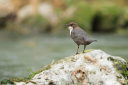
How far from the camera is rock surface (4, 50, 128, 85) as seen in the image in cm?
553

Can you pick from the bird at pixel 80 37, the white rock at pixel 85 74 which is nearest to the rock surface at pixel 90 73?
the white rock at pixel 85 74

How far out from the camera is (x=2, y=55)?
52.7ft

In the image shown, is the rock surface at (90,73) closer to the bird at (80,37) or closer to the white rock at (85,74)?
the white rock at (85,74)

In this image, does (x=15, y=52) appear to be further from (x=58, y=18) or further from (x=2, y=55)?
(x=58, y=18)

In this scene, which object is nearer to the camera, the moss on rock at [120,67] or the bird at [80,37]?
the moss on rock at [120,67]

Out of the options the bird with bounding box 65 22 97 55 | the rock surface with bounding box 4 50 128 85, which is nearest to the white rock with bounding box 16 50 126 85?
the rock surface with bounding box 4 50 128 85

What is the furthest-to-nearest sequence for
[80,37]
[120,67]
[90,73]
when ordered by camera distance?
[80,37] < [120,67] < [90,73]

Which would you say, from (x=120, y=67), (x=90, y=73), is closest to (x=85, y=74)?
(x=90, y=73)

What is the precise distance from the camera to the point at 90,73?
18.5 feet

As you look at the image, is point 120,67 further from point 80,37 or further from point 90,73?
point 80,37

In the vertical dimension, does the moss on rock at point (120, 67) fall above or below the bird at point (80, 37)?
below

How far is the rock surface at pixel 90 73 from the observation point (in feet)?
18.1

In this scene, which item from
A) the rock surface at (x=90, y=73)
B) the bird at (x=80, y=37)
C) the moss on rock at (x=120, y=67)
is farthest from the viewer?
the bird at (x=80, y=37)

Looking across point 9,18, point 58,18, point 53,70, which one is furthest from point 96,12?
point 53,70
